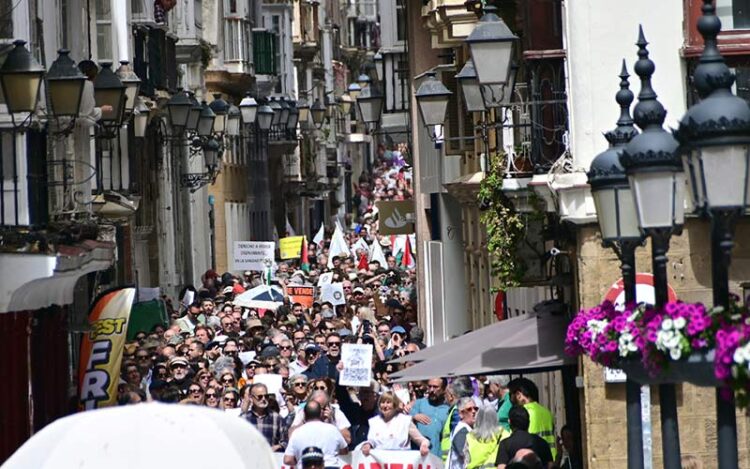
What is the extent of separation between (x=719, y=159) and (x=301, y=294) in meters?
28.8

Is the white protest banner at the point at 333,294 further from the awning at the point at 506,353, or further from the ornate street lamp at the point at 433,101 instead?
the awning at the point at 506,353

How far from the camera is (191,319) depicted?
3259cm

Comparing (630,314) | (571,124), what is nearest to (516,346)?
(571,124)

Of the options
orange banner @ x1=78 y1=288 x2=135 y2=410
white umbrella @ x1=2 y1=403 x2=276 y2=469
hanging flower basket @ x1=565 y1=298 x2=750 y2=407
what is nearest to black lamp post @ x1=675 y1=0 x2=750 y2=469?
hanging flower basket @ x1=565 y1=298 x2=750 y2=407

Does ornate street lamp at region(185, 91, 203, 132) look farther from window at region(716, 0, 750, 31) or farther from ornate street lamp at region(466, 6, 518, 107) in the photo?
window at region(716, 0, 750, 31)

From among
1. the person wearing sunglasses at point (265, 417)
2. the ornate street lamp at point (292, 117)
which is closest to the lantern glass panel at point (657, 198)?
the person wearing sunglasses at point (265, 417)

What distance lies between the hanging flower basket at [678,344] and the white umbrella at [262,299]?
Answer: 21703 mm

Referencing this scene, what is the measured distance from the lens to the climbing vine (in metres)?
18.5

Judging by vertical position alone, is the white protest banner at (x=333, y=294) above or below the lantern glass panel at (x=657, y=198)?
below

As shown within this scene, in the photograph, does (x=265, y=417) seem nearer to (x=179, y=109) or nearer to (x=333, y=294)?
(x=179, y=109)

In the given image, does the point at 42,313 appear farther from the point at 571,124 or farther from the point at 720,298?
the point at 720,298

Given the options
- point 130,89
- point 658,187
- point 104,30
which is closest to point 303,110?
point 104,30

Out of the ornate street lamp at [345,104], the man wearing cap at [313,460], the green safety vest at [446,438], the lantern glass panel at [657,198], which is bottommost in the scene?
the green safety vest at [446,438]

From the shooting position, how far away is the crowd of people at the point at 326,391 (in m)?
16.6
